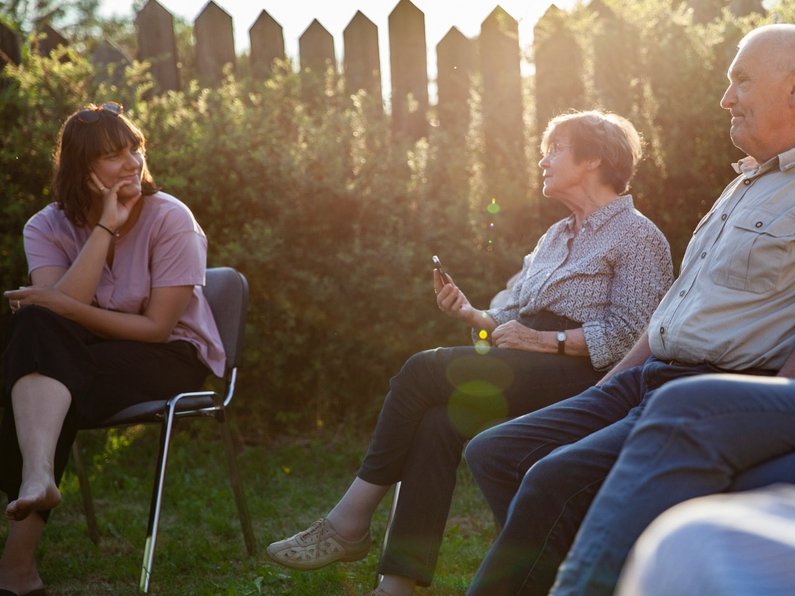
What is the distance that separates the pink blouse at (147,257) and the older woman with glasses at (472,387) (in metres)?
0.95

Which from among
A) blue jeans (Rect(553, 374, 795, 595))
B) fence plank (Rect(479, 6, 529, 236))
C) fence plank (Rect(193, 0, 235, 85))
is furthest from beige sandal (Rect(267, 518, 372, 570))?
fence plank (Rect(193, 0, 235, 85))

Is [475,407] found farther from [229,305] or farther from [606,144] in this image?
[229,305]

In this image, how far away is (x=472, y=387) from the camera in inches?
115

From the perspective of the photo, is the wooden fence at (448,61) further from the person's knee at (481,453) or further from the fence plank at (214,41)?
the person's knee at (481,453)

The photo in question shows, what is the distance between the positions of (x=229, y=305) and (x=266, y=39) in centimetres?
310

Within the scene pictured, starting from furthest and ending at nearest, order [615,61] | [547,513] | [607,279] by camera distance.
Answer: [615,61]
[607,279]
[547,513]

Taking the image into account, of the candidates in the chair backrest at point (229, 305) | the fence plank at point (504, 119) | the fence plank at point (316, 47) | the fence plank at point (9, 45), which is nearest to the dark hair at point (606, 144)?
the chair backrest at point (229, 305)

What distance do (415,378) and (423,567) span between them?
0.53 m

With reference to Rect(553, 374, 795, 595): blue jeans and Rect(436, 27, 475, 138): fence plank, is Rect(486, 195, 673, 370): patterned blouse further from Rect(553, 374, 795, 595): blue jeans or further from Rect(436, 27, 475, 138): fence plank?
Rect(436, 27, 475, 138): fence plank

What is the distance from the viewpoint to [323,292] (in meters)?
4.89

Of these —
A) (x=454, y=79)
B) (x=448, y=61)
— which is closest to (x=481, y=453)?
(x=454, y=79)

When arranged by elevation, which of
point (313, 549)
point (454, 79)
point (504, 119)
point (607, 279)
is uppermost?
point (454, 79)

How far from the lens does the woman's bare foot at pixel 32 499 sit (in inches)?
110

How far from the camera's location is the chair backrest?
368cm
